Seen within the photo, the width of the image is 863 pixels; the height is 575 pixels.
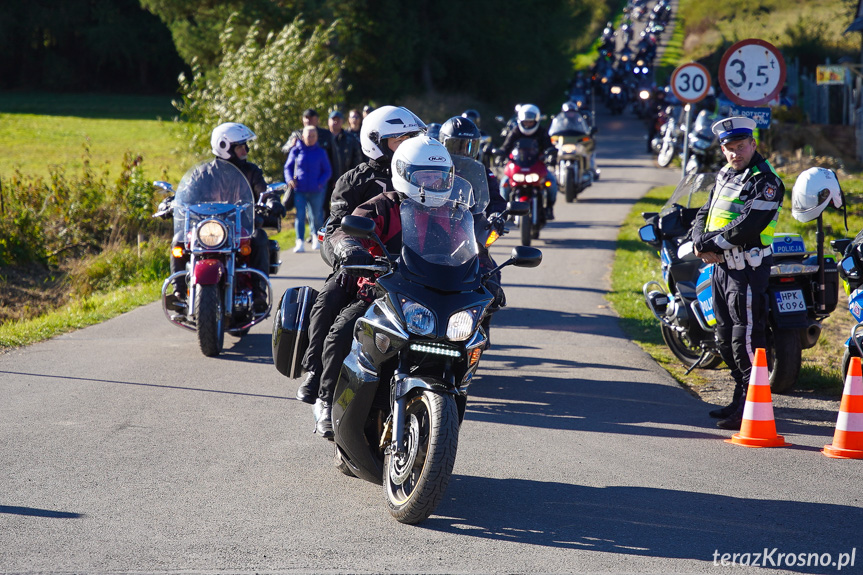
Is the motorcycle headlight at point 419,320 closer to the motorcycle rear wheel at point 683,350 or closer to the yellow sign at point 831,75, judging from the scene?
the motorcycle rear wheel at point 683,350

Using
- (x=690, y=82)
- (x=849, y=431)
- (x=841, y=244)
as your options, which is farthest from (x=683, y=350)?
(x=690, y=82)

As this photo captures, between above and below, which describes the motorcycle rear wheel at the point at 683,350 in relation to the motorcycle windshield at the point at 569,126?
below

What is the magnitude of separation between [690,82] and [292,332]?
417 inches

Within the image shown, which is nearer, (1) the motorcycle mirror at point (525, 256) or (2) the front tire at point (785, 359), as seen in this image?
(1) the motorcycle mirror at point (525, 256)

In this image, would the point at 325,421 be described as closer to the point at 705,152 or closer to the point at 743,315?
the point at 743,315

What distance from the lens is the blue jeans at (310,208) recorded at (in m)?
14.8

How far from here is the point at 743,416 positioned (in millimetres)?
6238

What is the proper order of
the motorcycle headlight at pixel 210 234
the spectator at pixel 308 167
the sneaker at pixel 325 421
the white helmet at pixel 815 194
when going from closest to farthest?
the sneaker at pixel 325 421
the white helmet at pixel 815 194
the motorcycle headlight at pixel 210 234
the spectator at pixel 308 167

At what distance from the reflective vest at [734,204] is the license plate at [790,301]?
0.49m

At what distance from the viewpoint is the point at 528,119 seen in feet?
50.9

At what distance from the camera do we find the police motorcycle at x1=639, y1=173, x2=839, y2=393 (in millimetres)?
6980

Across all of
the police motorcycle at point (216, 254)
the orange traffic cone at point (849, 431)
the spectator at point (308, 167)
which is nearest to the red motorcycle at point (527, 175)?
the spectator at point (308, 167)

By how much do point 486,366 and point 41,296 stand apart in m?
6.98

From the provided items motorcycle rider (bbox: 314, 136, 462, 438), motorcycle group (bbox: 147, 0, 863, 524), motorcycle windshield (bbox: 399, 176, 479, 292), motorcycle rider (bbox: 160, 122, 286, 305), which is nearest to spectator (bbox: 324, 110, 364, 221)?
motorcycle group (bbox: 147, 0, 863, 524)
